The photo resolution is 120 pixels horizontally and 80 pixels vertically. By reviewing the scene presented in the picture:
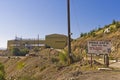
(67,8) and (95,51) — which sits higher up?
(67,8)

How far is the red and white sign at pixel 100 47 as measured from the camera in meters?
25.8

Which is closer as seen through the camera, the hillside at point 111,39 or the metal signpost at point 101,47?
the metal signpost at point 101,47

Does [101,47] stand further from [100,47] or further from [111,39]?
[111,39]

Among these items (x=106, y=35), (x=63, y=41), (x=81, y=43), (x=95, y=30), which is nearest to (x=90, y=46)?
(x=106, y=35)

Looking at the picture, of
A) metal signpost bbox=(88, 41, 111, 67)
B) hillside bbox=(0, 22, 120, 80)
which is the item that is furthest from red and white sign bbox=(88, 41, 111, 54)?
hillside bbox=(0, 22, 120, 80)

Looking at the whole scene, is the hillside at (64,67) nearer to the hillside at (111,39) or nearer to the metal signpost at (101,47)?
the hillside at (111,39)

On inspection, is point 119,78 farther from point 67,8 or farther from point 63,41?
point 63,41

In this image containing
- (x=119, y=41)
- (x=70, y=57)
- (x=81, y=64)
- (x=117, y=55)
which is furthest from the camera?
(x=119, y=41)

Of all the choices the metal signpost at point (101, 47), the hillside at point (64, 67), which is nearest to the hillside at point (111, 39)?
the hillside at point (64, 67)

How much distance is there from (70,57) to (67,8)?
620 cm

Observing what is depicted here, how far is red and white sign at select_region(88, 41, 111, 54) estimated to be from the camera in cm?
2575

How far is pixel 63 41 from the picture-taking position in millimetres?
95250

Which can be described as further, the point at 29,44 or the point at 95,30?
the point at 29,44

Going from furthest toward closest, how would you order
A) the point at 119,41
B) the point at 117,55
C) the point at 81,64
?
the point at 119,41
the point at 117,55
the point at 81,64
